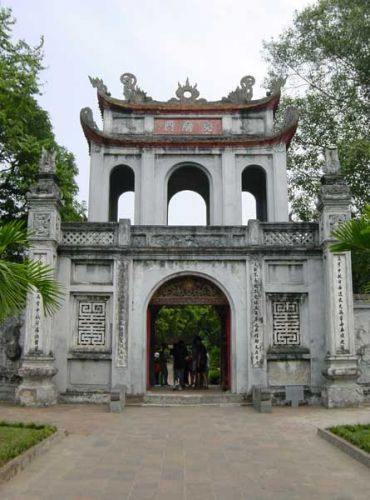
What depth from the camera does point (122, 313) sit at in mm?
13195

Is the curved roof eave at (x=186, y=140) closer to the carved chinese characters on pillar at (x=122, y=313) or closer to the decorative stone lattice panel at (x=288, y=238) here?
the decorative stone lattice panel at (x=288, y=238)

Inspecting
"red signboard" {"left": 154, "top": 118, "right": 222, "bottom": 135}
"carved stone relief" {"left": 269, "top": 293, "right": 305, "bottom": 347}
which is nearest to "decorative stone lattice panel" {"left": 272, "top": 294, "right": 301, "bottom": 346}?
"carved stone relief" {"left": 269, "top": 293, "right": 305, "bottom": 347}

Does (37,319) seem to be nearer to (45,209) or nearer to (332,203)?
(45,209)

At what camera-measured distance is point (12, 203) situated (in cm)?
1819

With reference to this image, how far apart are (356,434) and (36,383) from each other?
7.41 m

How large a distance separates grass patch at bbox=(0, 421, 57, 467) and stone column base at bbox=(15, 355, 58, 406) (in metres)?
3.43

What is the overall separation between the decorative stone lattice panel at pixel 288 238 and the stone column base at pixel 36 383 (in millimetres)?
6020

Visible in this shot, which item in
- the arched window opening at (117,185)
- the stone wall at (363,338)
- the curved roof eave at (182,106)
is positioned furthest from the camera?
the arched window opening at (117,185)

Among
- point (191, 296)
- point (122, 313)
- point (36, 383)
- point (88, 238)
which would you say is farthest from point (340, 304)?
point (36, 383)

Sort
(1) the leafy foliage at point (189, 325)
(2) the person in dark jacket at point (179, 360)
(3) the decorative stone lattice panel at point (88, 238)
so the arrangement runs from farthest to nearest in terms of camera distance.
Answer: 1. (1) the leafy foliage at point (189, 325)
2. (2) the person in dark jacket at point (179, 360)
3. (3) the decorative stone lattice panel at point (88, 238)

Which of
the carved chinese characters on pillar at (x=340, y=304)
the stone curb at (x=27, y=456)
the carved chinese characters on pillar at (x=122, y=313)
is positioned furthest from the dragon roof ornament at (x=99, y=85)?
the stone curb at (x=27, y=456)

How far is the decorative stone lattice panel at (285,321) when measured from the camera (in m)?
13.2

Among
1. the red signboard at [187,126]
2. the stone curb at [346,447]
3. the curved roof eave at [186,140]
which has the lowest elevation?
the stone curb at [346,447]

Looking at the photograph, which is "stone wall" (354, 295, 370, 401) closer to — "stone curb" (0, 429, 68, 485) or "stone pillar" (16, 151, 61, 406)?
"stone pillar" (16, 151, 61, 406)
